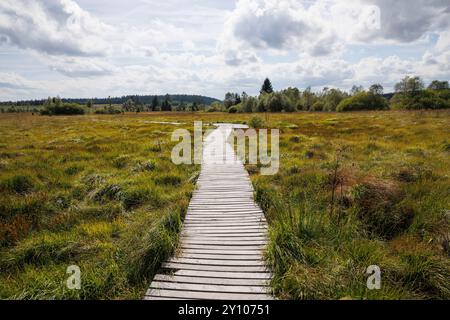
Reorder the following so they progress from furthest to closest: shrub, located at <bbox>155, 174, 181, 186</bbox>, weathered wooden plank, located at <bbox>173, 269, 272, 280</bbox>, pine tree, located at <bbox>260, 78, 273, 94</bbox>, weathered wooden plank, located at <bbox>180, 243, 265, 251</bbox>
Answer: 1. pine tree, located at <bbox>260, 78, 273, 94</bbox>
2. shrub, located at <bbox>155, 174, 181, 186</bbox>
3. weathered wooden plank, located at <bbox>180, 243, 265, 251</bbox>
4. weathered wooden plank, located at <bbox>173, 269, 272, 280</bbox>

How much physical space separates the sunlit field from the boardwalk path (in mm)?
268

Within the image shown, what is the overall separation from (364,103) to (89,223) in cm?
7717

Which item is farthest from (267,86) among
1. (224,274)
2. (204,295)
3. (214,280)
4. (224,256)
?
(204,295)

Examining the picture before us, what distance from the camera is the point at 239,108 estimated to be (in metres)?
75.4

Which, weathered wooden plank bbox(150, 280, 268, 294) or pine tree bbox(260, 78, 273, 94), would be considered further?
pine tree bbox(260, 78, 273, 94)

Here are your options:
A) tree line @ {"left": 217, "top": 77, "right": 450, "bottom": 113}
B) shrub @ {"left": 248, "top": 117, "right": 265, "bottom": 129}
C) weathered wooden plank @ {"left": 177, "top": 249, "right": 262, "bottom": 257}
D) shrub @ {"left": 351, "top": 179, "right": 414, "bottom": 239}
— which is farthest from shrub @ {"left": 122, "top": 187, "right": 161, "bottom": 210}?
tree line @ {"left": 217, "top": 77, "right": 450, "bottom": 113}

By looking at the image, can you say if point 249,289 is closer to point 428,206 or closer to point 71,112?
point 428,206

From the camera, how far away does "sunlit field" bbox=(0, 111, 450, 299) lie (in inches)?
163

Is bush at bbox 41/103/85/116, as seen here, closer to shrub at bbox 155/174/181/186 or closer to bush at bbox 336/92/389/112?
bush at bbox 336/92/389/112

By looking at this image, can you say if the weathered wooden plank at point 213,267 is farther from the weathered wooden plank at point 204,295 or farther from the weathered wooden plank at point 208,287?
the weathered wooden plank at point 204,295

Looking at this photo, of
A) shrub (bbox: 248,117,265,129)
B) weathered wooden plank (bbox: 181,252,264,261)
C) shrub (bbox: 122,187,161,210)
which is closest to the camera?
weathered wooden plank (bbox: 181,252,264,261)

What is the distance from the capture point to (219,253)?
494 centimetres

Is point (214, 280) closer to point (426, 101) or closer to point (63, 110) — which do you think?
point (426, 101)

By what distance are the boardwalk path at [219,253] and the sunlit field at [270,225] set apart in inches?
Answer: 10.6
